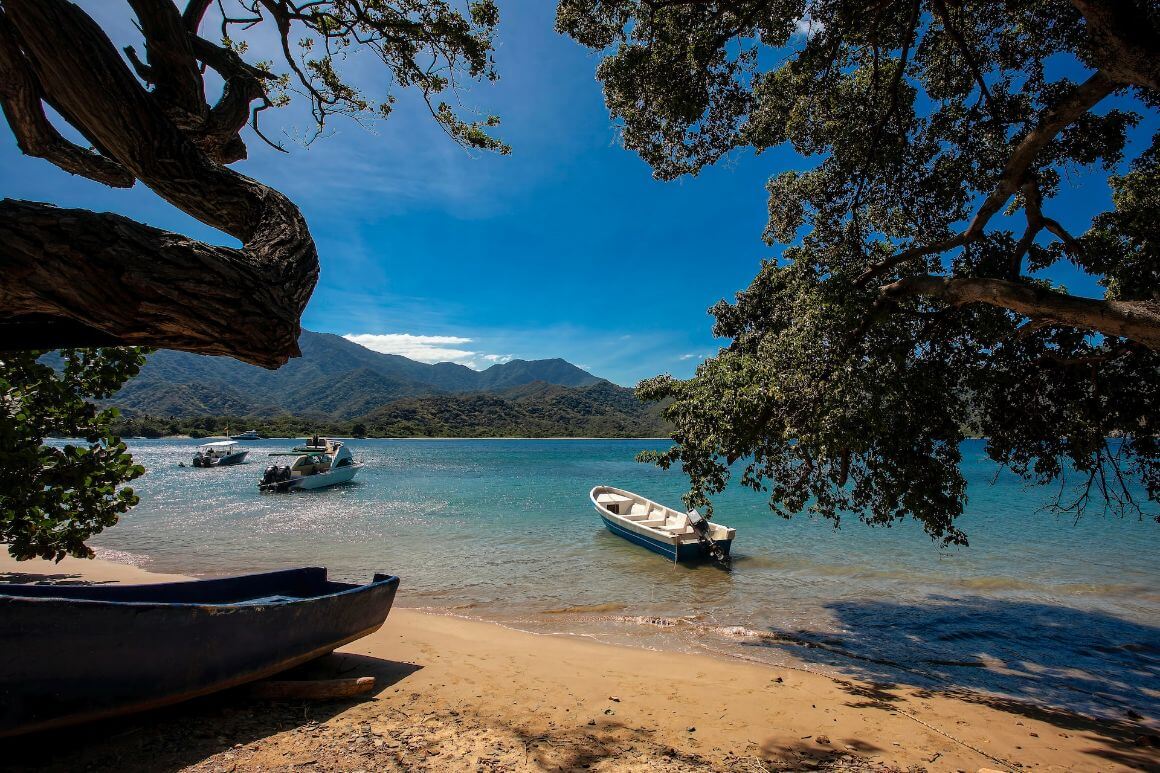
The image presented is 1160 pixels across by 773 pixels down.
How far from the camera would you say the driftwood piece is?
496 centimetres

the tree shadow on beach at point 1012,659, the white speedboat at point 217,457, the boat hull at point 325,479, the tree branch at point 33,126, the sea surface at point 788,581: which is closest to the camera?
the tree branch at point 33,126

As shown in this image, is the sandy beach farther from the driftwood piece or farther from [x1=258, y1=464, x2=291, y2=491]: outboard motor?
[x1=258, y1=464, x2=291, y2=491]: outboard motor

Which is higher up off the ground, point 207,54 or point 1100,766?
point 207,54

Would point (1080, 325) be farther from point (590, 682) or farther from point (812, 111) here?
point (590, 682)

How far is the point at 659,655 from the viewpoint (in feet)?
26.2

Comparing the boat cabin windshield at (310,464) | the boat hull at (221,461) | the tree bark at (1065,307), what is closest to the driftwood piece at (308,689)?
the tree bark at (1065,307)

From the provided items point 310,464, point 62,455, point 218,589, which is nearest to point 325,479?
point 310,464

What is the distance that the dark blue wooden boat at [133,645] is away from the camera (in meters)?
3.48

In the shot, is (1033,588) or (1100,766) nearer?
(1100,766)

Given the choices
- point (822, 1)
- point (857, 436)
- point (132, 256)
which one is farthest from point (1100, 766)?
point (822, 1)

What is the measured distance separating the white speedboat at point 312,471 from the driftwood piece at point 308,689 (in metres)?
27.7

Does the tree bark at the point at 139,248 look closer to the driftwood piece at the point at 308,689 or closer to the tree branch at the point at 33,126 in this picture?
the tree branch at the point at 33,126

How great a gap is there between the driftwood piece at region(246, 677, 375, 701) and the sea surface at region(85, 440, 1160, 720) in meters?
4.53

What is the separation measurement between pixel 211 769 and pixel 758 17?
11153 millimetres
